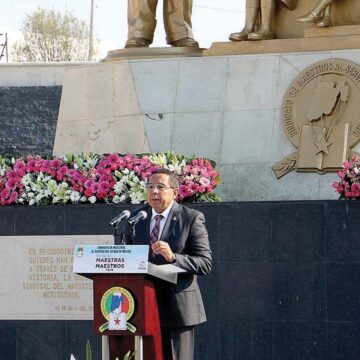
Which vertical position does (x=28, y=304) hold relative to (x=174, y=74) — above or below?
below

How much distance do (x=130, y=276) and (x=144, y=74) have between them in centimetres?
553

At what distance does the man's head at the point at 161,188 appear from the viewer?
10.3 metres

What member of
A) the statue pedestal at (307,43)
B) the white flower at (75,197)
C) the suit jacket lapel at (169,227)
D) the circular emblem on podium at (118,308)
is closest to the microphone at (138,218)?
the suit jacket lapel at (169,227)

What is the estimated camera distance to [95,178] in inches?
544

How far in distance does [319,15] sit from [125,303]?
5.33m

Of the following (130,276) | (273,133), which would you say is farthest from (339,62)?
(130,276)

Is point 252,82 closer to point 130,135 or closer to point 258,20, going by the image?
point 258,20

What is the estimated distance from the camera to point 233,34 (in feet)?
50.2

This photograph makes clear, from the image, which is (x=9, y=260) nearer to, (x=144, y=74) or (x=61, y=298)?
(x=61, y=298)

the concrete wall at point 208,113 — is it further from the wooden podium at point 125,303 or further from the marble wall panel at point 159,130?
the wooden podium at point 125,303

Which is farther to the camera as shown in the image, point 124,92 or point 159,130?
point 124,92

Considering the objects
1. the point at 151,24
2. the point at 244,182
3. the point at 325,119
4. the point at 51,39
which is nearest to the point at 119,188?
the point at 244,182

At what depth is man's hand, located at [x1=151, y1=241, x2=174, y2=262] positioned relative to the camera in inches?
392

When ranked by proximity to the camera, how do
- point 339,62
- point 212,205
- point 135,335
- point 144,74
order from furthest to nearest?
1. point 144,74
2. point 339,62
3. point 212,205
4. point 135,335
